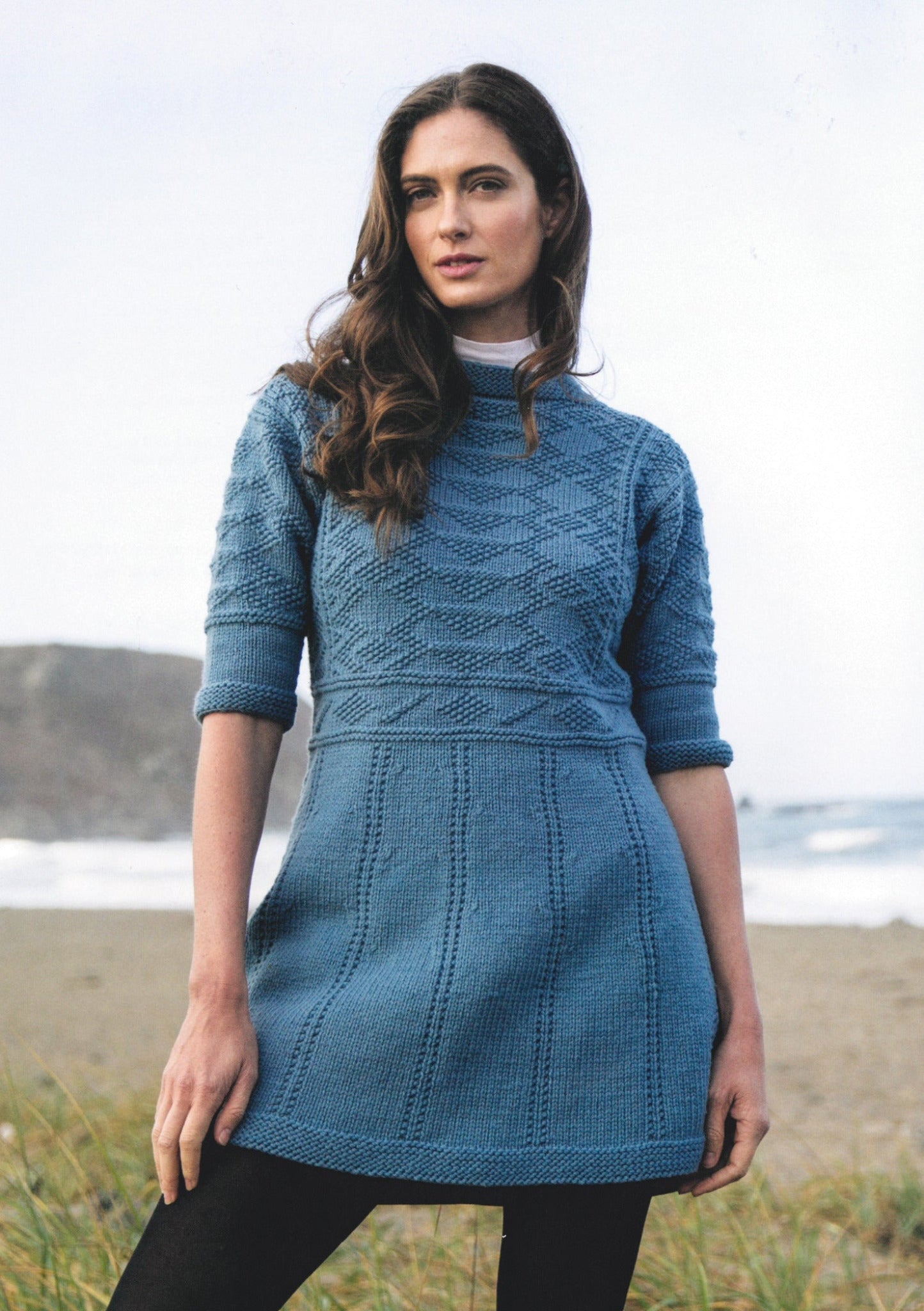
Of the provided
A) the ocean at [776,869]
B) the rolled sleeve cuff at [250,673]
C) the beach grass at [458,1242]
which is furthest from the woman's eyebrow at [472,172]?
the ocean at [776,869]

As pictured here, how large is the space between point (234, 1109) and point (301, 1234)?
0.15 m

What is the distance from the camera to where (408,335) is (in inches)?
61.6

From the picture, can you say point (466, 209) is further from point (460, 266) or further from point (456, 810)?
point (456, 810)

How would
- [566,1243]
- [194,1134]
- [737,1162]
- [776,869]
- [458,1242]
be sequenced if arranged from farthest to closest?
[776,869], [458,1242], [737,1162], [566,1243], [194,1134]

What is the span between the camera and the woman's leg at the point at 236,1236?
3.86 ft

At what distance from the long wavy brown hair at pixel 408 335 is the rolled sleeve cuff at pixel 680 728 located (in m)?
0.36

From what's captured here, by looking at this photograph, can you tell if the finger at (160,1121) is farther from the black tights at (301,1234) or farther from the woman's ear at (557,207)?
the woman's ear at (557,207)

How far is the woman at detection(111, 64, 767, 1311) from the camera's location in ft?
4.04

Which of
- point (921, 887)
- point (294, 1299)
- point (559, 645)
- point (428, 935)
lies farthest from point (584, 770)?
point (921, 887)

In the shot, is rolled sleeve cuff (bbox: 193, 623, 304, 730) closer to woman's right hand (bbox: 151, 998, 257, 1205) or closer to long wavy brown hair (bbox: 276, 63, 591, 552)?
long wavy brown hair (bbox: 276, 63, 591, 552)

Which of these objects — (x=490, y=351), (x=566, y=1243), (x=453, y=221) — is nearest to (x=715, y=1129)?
(x=566, y=1243)

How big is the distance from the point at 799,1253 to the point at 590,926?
5.05 feet

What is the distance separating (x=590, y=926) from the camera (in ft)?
4.40

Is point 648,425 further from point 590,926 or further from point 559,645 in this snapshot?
point 590,926
